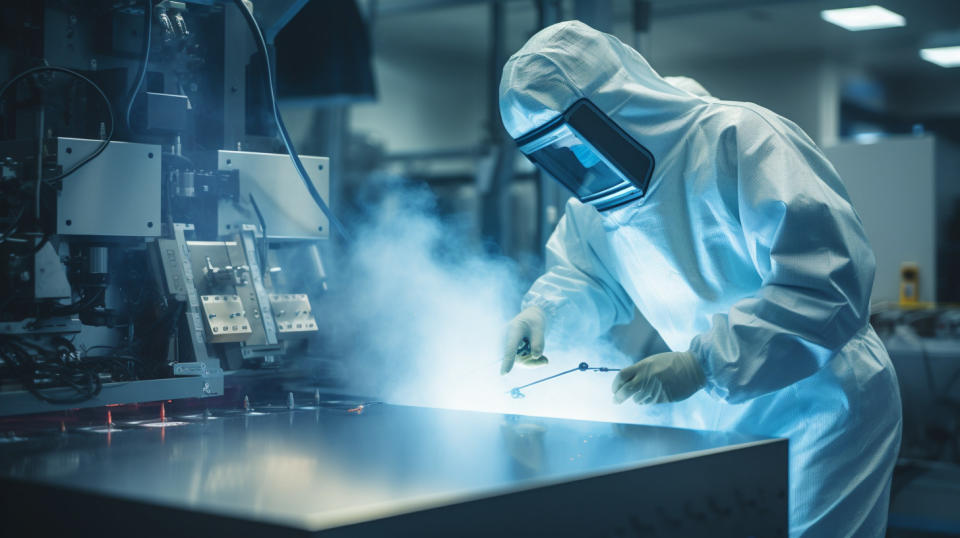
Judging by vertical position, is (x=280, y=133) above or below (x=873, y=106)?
below

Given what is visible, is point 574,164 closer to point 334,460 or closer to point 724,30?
point 334,460

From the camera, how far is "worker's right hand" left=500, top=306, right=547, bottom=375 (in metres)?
1.67

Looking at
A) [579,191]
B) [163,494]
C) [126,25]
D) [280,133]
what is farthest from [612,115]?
[163,494]

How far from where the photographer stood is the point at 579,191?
1.64 meters

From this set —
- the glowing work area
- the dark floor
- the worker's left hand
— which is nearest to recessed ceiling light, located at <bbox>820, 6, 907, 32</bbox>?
the dark floor

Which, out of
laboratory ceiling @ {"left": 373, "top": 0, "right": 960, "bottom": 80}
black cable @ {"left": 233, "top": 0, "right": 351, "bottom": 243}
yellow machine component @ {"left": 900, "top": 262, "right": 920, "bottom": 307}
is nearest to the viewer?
black cable @ {"left": 233, "top": 0, "right": 351, "bottom": 243}

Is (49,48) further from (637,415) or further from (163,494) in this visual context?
(637,415)

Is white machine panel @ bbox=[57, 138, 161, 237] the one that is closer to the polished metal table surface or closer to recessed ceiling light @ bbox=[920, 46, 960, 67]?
the polished metal table surface

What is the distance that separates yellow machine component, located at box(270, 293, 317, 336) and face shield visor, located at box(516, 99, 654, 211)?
522 millimetres

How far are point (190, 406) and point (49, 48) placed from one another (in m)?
0.66

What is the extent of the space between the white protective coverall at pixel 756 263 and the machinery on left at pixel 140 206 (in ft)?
1.80

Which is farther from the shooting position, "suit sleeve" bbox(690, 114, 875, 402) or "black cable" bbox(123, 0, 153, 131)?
"black cable" bbox(123, 0, 153, 131)

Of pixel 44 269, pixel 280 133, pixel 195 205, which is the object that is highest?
pixel 280 133

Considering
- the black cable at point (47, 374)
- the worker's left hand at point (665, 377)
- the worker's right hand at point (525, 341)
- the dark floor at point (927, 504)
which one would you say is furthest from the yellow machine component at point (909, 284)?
the black cable at point (47, 374)
